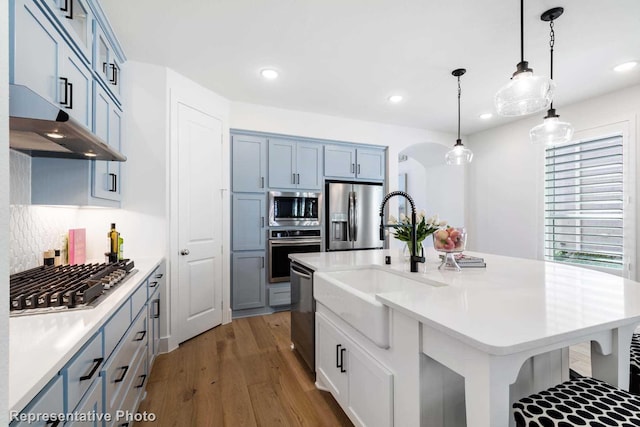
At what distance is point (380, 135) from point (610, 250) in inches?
121

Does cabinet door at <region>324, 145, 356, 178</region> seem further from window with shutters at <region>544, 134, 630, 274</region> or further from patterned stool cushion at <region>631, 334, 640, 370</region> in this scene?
patterned stool cushion at <region>631, 334, 640, 370</region>

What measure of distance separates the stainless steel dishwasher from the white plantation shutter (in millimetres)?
3269

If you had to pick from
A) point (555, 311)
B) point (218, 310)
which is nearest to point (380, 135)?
point (218, 310)

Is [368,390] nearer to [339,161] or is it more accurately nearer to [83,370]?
[83,370]

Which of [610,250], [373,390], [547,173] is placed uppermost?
[547,173]

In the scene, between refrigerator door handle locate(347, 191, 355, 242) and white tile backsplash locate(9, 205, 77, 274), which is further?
refrigerator door handle locate(347, 191, 355, 242)

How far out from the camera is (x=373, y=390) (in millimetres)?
1316

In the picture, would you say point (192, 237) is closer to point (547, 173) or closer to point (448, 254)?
point (448, 254)

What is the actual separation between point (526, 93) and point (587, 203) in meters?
2.63

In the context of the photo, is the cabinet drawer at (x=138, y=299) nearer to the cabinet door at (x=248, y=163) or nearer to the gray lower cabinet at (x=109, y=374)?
the gray lower cabinet at (x=109, y=374)

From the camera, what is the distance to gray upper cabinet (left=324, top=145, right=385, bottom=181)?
13.0ft

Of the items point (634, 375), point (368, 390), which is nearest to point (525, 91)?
point (634, 375)

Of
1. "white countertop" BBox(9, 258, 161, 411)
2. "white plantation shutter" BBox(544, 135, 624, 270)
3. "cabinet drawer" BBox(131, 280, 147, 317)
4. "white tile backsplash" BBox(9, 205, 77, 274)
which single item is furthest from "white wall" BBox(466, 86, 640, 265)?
"white tile backsplash" BBox(9, 205, 77, 274)

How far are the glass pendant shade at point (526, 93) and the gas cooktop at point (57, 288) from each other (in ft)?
7.92
